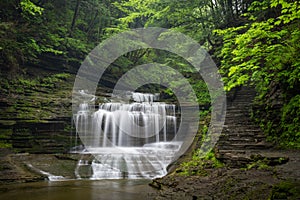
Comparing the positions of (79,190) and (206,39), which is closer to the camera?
(79,190)

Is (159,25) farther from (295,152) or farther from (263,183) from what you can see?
(263,183)

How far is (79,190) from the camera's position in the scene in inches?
269

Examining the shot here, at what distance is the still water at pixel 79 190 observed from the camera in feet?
20.1

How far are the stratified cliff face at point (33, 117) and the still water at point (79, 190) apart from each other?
3634mm

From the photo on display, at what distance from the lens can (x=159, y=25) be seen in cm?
1855

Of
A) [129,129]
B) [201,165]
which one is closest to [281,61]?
[201,165]

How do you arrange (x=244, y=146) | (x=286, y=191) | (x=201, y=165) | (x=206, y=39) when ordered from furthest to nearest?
1. (x=206, y=39)
2. (x=244, y=146)
3. (x=201, y=165)
4. (x=286, y=191)

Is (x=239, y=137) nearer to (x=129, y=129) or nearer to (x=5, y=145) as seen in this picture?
(x=129, y=129)

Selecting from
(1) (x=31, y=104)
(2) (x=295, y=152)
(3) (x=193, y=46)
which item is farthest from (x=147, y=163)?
(3) (x=193, y=46)

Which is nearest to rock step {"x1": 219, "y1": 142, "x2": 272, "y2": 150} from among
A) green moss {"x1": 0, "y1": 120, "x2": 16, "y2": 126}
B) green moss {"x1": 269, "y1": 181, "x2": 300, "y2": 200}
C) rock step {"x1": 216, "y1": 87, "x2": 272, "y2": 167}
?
rock step {"x1": 216, "y1": 87, "x2": 272, "y2": 167}

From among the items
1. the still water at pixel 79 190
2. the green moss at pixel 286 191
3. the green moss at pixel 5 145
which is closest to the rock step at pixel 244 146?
the still water at pixel 79 190

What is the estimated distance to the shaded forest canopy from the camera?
6.74m

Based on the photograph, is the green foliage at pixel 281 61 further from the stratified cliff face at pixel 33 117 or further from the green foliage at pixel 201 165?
the stratified cliff face at pixel 33 117

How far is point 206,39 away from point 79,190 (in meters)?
11.4
